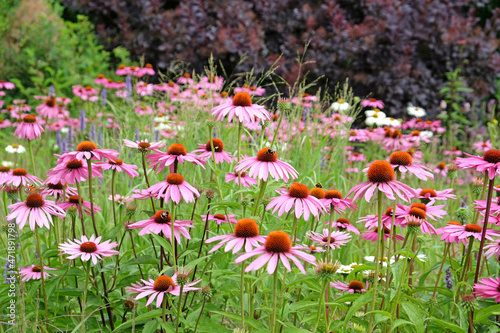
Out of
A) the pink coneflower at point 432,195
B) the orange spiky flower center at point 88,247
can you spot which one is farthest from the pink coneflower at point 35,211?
the pink coneflower at point 432,195

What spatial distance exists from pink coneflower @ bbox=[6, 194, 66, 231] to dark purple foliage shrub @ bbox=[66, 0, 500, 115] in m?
4.87

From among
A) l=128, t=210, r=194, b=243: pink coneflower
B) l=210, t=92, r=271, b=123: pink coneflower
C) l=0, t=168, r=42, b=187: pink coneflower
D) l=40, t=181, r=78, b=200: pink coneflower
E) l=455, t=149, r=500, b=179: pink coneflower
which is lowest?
l=40, t=181, r=78, b=200: pink coneflower

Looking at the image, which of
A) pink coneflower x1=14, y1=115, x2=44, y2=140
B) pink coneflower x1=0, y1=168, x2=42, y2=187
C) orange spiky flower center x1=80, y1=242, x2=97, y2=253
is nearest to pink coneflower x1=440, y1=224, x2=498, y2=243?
orange spiky flower center x1=80, y1=242, x2=97, y2=253

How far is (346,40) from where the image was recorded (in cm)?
631

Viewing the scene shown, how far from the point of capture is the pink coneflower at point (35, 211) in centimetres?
150

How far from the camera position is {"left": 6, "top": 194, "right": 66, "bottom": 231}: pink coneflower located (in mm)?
1501

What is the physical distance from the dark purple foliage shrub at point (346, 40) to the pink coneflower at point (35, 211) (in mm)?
4870

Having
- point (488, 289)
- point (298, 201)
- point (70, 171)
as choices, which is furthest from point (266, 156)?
point (488, 289)

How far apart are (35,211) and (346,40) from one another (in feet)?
18.1

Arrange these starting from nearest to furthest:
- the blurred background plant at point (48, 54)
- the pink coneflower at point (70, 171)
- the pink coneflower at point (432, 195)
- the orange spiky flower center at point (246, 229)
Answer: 1. the orange spiky flower center at point (246, 229)
2. the pink coneflower at point (70, 171)
3. the pink coneflower at point (432, 195)
4. the blurred background plant at point (48, 54)

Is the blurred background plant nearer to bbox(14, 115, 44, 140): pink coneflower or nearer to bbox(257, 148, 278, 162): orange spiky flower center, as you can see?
bbox(14, 115, 44, 140): pink coneflower

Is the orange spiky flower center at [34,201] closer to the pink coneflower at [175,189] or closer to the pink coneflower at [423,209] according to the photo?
the pink coneflower at [175,189]

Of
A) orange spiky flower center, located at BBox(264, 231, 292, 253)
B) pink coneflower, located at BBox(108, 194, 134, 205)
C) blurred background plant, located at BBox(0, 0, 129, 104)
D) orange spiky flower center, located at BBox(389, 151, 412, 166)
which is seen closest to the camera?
orange spiky flower center, located at BBox(264, 231, 292, 253)

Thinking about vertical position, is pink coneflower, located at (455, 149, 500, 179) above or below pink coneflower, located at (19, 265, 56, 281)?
above
